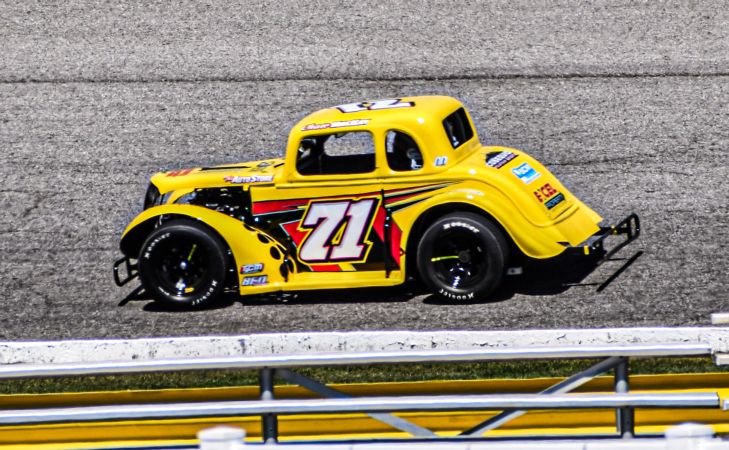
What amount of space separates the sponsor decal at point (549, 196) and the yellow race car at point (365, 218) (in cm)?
1

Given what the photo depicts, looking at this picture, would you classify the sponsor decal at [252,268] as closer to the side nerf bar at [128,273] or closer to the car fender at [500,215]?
the side nerf bar at [128,273]

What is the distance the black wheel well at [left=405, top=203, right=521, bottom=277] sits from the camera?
34.7 feet

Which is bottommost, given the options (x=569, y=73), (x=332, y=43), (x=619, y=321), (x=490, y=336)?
(x=490, y=336)

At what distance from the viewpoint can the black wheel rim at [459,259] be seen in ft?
34.6

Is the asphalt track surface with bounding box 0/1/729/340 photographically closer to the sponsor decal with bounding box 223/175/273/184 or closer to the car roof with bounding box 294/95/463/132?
the sponsor decal with bounding box 223/175/273/184

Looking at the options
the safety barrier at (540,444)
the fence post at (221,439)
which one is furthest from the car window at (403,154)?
the fence post at (221,439)

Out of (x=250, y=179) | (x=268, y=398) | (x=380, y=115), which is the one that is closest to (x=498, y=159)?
(x=380, y=115)

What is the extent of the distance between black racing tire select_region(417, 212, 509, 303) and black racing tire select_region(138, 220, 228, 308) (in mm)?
1892

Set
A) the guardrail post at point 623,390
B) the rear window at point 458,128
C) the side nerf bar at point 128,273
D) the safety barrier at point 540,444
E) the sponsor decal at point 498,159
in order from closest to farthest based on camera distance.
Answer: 1. the safety barrier at point 540,444
2. the guardrail post at point 623,390
3. the sponsor decal at point 498,159
4. the rear window at point 458,128
5. the side nerf bar at point 128,273

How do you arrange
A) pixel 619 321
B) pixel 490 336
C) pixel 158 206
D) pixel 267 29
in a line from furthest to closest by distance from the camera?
1. pixel 267 29
2. pixel 158 206
3. pixel 619 321
4. pixel 490 336

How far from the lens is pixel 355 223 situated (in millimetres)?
10766

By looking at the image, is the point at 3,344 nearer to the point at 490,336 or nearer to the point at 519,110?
the point at 490,336

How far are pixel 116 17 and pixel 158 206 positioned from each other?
325 inches

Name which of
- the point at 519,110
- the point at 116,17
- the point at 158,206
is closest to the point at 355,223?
the point at 158,206
